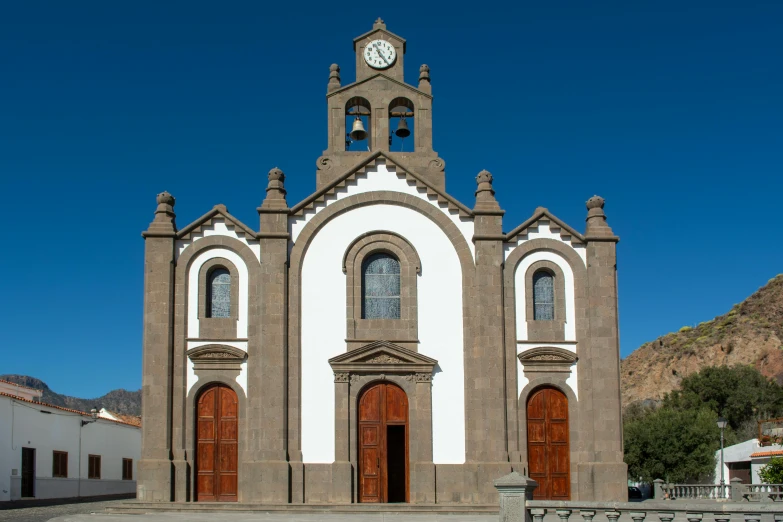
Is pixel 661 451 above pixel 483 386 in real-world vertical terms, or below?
below

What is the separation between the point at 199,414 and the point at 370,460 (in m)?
5.43

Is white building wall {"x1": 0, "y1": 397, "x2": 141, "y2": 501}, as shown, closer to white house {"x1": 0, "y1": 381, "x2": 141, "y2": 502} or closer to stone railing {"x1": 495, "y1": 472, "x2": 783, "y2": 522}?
white house {"x1": 0, "y1": 381, "x2": 141, "y2": 502}

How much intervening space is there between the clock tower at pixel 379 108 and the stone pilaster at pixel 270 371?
2.74 meters

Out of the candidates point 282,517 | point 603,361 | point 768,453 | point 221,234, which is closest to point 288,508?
point 282,517

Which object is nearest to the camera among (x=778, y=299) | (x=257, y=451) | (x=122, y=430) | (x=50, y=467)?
(x=257, y=451)

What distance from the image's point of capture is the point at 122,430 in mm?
48125

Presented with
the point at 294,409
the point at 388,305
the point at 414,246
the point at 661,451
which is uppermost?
the point at 414,246

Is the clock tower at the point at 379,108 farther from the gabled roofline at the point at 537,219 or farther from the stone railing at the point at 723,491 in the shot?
the stone railing at the point at 723,491

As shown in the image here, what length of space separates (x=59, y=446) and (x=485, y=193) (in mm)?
24241

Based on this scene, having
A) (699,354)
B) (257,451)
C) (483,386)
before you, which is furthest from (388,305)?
(699,354)

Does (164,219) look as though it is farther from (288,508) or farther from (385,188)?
(288,508)

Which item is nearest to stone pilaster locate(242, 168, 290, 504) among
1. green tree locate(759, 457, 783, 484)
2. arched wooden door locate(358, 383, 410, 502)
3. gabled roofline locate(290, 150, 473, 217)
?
gabled roofline locate(290, 150, 473, 217)

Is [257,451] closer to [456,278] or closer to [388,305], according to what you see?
[388,305]

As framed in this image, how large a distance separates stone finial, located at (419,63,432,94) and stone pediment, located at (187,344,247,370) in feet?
36.5
